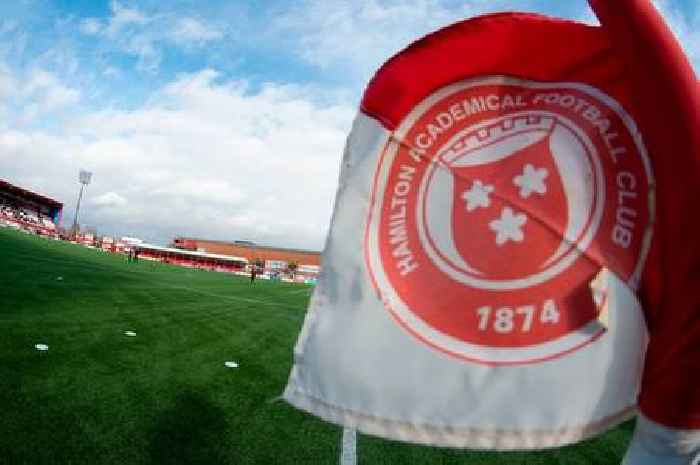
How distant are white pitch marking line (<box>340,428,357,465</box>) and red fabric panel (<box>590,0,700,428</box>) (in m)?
3.50

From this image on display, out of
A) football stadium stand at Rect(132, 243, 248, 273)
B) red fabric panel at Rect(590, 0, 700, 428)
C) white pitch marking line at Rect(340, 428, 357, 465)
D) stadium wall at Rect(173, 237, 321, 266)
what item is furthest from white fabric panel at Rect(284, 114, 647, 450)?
stadium wall at Rect(173, 237, 321, 266)

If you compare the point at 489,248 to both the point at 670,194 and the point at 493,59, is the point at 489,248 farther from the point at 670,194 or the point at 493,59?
the point at 493,59

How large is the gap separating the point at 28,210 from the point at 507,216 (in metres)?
100

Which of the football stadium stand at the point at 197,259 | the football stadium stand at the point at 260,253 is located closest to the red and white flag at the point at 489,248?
the football stadium stand at the point at 197,259

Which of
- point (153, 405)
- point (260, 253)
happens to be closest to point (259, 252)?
point (260, 253)

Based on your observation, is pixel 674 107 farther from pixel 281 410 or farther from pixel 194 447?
pixel 281 410

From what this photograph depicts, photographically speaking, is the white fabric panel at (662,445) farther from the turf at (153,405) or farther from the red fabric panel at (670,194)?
the turf at (153,405)

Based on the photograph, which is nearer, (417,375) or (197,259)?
(417,375)

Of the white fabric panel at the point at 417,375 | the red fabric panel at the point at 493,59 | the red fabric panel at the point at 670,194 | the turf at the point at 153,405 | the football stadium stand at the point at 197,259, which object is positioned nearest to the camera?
the red fabric panel at the point at 670,194

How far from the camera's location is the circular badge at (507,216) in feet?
4.87

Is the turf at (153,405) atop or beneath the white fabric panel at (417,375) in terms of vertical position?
beneath

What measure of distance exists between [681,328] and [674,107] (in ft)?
1.90

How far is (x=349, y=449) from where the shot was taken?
4648 millimetres

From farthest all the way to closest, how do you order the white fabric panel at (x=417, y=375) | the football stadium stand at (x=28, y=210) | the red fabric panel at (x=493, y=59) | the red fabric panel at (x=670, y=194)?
1. the football stadium stand at (x=28, y=210)
2. the red fabric panel at (x=493, y=59)
3. the white fabric panel at (x=417, y=375)
4. the red fabric panel at (x=670, y=194)
